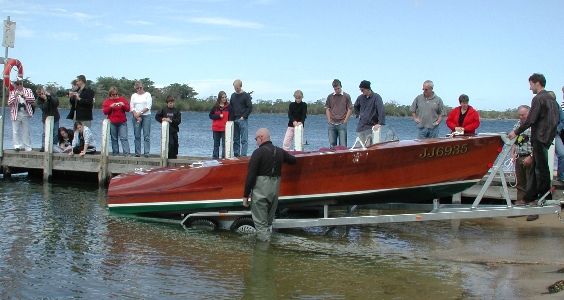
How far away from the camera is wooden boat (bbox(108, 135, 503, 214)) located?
34.3ft

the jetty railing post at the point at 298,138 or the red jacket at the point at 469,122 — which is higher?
the red jacket at the point at 469,122

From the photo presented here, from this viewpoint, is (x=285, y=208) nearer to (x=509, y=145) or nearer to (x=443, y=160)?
(x=443, y=160)

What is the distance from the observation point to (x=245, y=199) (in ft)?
33.4

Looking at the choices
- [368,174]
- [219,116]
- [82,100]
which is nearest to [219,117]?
[219,116]

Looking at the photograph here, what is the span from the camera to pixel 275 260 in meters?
9.52

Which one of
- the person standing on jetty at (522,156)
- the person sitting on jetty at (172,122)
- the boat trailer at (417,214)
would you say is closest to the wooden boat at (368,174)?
the boat trailer at (417,214)

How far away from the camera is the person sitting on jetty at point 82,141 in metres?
16.5

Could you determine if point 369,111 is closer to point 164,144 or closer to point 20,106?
point 164,144

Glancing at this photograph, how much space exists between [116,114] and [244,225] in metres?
5.86

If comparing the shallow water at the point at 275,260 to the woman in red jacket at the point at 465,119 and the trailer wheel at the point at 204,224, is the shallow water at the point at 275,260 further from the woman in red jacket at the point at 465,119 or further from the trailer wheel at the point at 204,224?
the woman in red jacket at the point at 465,119

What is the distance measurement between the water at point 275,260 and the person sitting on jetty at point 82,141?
13.1 feet

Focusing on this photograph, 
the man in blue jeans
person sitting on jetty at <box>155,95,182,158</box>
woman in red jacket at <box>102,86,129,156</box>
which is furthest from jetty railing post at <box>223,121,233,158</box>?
woman in red jacket at <box>102,86,129,156</box>

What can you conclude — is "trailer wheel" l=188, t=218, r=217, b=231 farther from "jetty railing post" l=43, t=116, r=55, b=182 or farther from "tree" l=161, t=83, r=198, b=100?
"tree" l=161, t=83, r=198, b=100

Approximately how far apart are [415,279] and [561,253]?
2.12 meters
